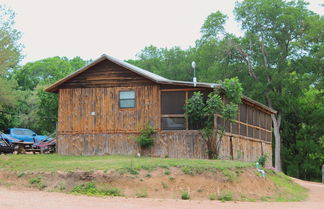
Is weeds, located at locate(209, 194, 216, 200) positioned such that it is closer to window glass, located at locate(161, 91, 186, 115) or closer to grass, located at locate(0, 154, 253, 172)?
grass, located at locate(0, 154, 253, 172)

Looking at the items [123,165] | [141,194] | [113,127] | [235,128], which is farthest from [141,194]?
[235,128]

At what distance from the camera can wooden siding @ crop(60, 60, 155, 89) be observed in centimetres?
2430

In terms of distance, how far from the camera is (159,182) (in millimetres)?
17047

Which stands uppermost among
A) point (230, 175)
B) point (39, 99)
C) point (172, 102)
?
point (39, 99)

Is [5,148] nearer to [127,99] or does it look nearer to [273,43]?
[127,99]

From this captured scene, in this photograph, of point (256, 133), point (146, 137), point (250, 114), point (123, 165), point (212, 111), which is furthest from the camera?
point (256, 133)

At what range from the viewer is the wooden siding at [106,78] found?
24297 mm

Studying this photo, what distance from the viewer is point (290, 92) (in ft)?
132

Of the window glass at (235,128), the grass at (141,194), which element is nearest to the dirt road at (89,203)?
the grass at (141,194)

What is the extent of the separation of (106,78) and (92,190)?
31.0 feet

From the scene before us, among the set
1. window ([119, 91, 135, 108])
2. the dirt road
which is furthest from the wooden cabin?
the dirt road

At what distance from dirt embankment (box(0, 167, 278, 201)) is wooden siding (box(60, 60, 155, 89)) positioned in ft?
25.1

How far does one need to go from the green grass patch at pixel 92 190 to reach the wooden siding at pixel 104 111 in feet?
24.0

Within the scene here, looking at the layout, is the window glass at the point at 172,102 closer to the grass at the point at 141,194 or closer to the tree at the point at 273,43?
the grass at the point at 141,194
